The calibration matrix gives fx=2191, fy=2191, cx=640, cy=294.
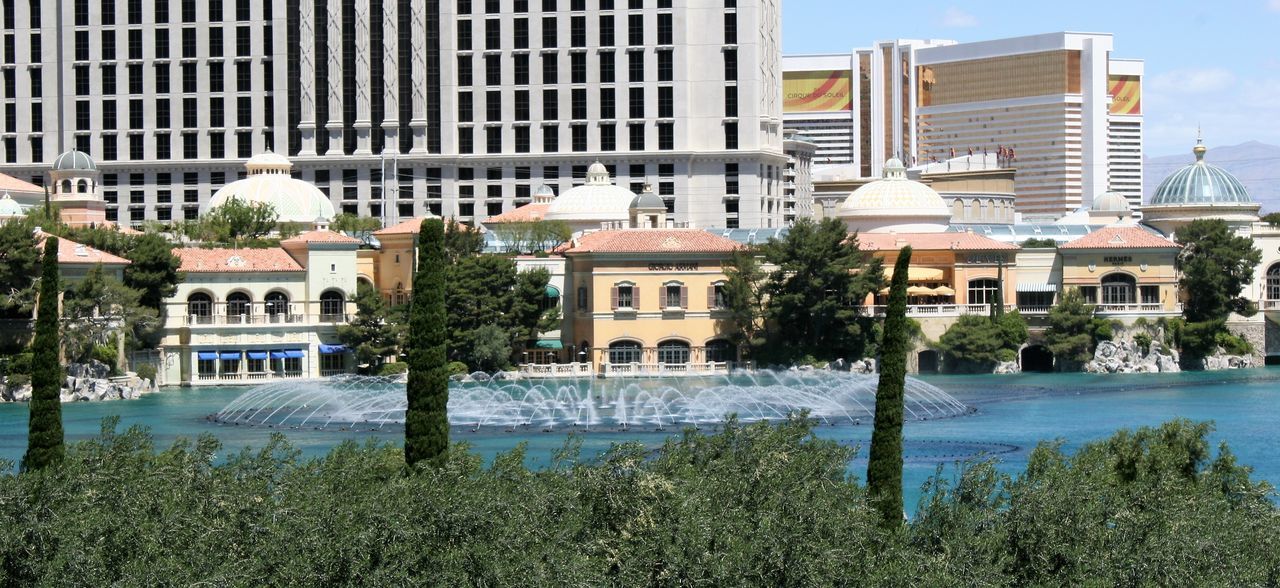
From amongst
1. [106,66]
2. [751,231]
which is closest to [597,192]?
[751,231]

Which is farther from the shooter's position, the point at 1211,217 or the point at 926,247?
the point at 1211,217

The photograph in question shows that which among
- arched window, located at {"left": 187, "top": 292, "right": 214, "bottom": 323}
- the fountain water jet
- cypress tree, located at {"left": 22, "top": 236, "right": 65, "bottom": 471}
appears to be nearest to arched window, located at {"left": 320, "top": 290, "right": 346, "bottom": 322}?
arched window, located at {"left": 187, "top": 292, "right": 214, "bottom": 323}

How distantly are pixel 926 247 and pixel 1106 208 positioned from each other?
30973mm

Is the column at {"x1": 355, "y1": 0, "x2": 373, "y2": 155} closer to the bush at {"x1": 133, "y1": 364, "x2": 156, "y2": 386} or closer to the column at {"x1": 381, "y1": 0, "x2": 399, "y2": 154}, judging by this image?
the column at {"x1": 381, "y1": 0, "x2": 399, "y2": 154}

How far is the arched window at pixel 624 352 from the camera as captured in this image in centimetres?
9369

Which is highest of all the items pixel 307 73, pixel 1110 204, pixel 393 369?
pixel 307 73

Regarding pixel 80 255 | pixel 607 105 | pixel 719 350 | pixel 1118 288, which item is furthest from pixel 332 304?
pixel 607 105

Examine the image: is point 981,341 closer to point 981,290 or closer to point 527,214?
point 981,290

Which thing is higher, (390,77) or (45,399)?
(390,77)

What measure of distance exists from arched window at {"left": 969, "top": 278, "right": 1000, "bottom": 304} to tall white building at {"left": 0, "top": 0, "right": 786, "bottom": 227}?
3400cm

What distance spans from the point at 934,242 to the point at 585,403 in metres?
30.1

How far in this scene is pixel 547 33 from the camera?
13325cm

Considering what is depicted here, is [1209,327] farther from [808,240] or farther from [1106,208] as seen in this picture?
[1106,208]

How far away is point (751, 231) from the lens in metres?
107
